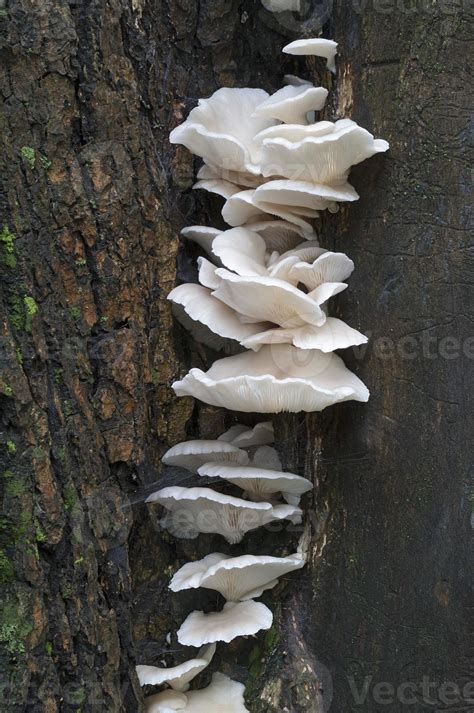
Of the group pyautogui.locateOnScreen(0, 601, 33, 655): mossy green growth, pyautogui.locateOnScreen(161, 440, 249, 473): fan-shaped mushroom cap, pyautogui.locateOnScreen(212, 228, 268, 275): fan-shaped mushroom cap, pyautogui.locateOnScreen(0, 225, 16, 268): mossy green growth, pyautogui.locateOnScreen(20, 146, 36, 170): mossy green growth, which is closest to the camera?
pyautogui.locateOnScreen(0, 601, 33, 655): mossy green growth

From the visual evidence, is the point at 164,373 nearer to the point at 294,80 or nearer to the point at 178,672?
the point at 178,672

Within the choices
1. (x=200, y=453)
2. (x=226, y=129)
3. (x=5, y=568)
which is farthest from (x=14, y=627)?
(x=226, y=129)

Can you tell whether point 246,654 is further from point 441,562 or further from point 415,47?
point 415,47

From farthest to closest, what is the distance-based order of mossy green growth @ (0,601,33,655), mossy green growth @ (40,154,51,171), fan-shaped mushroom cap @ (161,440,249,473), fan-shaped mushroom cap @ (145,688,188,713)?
1. fan-shaped mushroom cap @ (161,440,249,473)
2. fan-shaped mushroom cap @ (145,688,188,713)
3. mossy green growth @ (40,154,51,171)
4. mossy green growth @ (0,601,33,655)

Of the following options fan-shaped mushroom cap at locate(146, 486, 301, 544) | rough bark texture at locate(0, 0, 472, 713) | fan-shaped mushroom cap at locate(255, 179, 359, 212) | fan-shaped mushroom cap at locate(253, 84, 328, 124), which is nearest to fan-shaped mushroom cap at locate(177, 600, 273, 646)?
rough bark texture at locate(0, 0, 472, 713)

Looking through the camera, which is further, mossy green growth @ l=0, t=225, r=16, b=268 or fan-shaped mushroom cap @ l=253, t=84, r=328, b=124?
fan-shaped mushroom cap @ l=253, t=84, r=328, b=124

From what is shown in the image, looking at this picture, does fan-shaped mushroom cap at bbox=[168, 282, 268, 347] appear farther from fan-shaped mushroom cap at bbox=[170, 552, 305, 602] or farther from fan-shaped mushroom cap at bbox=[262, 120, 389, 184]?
fan-shaped mushroom cap at bbox=[170, 552, 305, 602]
